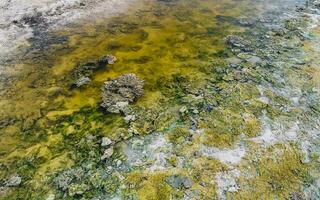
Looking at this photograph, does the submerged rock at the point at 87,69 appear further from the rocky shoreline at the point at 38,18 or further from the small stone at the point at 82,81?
the rocky shoreline at the point at 38,18

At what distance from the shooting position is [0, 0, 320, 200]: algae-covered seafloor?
6172 mm

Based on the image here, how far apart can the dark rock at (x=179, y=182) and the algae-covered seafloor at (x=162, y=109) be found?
19 mm

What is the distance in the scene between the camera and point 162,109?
799 centimetres

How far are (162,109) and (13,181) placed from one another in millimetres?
3624

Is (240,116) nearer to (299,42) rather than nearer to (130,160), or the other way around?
(130,160)

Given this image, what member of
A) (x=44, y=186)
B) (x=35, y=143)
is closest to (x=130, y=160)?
(x=44, y=186)

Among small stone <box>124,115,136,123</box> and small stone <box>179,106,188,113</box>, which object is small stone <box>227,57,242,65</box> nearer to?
small stone <box>179,106,188,113</box>

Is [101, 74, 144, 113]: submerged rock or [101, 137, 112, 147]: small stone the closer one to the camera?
[101, 137, 112, 147]: small stone

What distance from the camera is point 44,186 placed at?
613cm

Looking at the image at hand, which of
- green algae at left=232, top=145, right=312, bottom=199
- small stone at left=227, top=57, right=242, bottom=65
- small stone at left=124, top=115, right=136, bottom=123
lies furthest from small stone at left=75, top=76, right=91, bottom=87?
green algae at left=232, top=145, right=312, bottom=199

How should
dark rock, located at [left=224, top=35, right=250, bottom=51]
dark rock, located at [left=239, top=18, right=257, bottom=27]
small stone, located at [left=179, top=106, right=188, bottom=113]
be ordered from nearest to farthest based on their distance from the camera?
1. small stone, located at [left=179, top=106, right=188, bottom=113]
2. dark rock, located at [left=224, top=35, right=250, bottom=51]
3. dark rock, located at [left=239, top=18, right=257, bottom=27]

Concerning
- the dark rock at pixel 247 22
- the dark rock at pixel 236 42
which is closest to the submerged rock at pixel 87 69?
the dark rock at pixel 236 42

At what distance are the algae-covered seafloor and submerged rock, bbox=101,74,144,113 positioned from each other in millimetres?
29

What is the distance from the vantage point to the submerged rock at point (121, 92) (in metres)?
8.08
